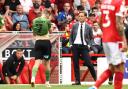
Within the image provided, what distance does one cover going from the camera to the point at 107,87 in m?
16.7

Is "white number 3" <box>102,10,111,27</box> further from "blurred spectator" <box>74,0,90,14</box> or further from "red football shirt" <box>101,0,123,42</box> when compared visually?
"blurred spectator" <box>74,0,90,14</box>

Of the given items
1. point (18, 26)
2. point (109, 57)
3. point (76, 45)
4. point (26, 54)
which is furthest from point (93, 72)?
point (109, 57)

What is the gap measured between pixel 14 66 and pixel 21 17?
3.27 m

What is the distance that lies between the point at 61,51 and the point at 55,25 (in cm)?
289

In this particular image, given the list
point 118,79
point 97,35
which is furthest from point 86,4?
point 118,79

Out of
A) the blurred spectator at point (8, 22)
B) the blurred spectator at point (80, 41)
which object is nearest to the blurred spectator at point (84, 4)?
the blurred spectator at point (8, 22)

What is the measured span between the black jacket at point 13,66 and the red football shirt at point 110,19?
736 cm

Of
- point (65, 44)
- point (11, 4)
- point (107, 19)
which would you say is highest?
point (107, 19)

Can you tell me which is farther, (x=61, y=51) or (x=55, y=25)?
(x=55, y=25)

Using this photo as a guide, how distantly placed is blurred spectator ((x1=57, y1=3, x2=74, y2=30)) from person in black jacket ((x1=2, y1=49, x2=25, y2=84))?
13.6 ft

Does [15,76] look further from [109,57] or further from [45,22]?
[109,57]

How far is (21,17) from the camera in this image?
22.8 metres

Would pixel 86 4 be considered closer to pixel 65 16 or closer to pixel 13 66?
pixel 65 16

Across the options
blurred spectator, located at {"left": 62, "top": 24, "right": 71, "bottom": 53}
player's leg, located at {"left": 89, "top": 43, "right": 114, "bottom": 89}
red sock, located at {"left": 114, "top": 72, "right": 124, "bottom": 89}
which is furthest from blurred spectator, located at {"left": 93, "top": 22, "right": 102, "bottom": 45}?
red sock, located at {"left": 114, "top": 72, "right": 124, "bottom": 89}
